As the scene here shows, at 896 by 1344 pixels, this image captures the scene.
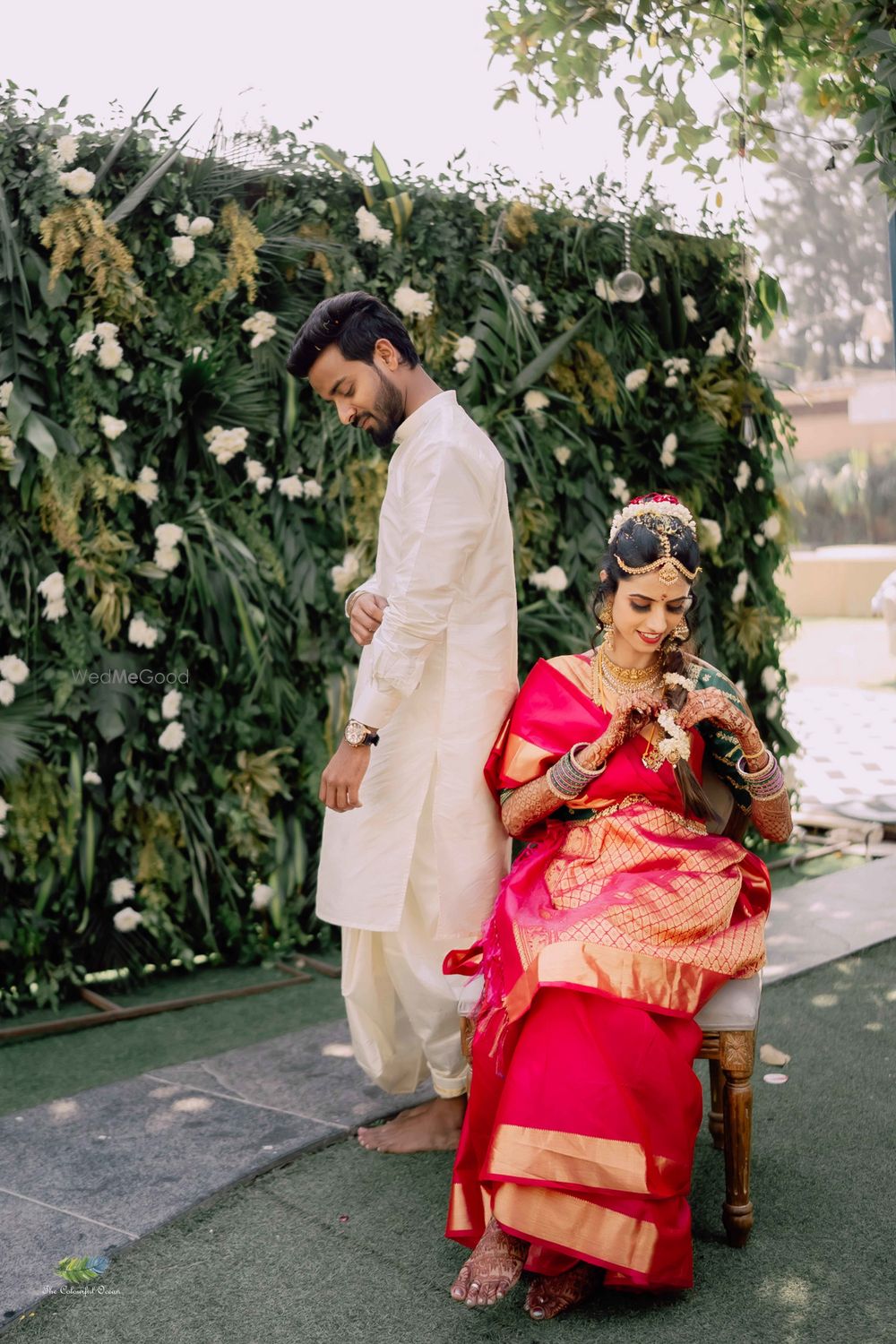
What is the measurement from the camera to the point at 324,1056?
3447 millimetres

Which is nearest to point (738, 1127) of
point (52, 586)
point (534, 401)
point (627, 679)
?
point (627, 679)

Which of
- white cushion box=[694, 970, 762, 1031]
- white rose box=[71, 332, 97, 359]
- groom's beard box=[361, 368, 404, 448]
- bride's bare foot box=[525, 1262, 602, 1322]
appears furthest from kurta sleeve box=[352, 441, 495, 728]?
white rose box=[71, 332, 97, 359]

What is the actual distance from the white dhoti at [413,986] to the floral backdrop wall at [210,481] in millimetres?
1348

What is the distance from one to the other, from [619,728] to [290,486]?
1.99 m

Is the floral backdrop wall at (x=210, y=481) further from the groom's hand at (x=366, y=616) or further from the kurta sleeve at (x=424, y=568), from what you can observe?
the kurta sleeve at (x=424, y=568)

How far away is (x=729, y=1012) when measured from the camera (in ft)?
7.79

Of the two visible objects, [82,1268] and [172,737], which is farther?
[172,737]

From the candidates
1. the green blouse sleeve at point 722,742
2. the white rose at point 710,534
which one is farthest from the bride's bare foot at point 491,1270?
the white rose at point 710,534

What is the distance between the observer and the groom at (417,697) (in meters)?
2.58

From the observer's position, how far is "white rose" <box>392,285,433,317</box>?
4.22 meters

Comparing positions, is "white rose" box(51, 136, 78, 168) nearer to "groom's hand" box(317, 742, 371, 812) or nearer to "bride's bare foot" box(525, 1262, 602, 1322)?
"groom's hand" box(317, 742, 371, 812)

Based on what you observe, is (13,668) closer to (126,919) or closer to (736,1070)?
(126,919)

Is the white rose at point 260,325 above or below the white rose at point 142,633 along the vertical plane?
above

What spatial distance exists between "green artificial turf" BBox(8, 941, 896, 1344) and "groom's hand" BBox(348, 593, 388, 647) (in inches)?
45.6
